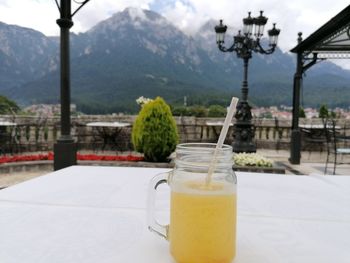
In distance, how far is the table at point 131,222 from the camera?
68 cm

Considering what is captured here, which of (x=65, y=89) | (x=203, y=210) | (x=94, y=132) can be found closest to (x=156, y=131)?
(x=65, y=89)

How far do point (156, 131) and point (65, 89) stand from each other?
1.69 meters

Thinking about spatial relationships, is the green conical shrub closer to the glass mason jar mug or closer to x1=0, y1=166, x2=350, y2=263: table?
x1=0, y1=166, x2=350, y2=263: table

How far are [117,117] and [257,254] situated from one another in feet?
29.3

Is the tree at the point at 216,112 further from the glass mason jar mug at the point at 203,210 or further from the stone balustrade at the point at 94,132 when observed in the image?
the glass mason jar mug at the point at 203,210

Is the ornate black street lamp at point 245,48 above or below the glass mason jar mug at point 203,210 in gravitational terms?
above

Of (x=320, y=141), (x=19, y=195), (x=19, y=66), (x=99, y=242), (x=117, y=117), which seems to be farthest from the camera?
(x=19, y=66)

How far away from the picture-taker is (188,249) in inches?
23.1

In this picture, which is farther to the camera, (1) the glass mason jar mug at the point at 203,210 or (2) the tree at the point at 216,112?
(2) the tree at the point at 216,112

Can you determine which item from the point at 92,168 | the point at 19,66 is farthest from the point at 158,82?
the point at 92,168

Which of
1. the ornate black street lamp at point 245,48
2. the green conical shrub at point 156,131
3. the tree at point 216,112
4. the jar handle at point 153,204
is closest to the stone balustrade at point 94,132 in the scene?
the tree at point 216,112

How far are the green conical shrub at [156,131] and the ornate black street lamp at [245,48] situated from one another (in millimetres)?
1666

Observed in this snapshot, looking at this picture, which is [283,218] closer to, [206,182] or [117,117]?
[206,182]

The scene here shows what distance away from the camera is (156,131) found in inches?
203
